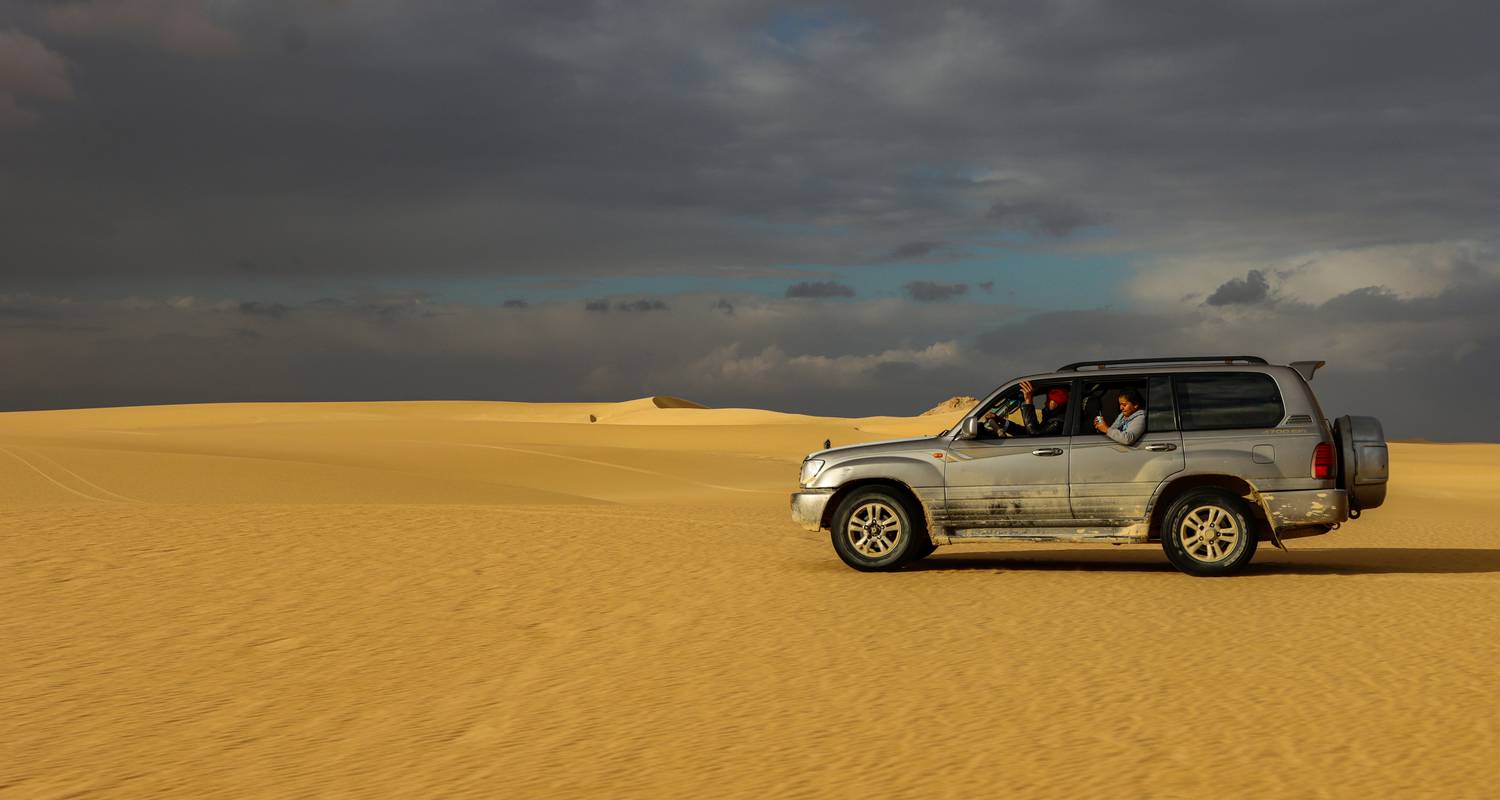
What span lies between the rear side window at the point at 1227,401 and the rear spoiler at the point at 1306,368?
25cm

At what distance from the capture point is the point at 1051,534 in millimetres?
13414

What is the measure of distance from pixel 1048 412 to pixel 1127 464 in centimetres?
87

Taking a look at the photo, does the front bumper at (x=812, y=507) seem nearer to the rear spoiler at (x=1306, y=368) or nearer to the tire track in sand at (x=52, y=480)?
the rear spoiler at (x=1306, y=368)

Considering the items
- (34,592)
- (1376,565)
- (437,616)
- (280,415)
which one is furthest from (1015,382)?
(280,415)

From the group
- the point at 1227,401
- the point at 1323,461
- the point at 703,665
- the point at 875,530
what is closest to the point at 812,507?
the point at 875,530

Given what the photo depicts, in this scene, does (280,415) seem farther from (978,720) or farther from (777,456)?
(978,720)

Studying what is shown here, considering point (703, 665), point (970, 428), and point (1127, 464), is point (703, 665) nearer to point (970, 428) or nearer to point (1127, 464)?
point (970, 428)

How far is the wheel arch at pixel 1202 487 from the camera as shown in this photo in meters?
13.2

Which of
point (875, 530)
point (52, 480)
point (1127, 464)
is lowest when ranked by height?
point (875, 530)

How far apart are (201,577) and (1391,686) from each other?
9558 mm

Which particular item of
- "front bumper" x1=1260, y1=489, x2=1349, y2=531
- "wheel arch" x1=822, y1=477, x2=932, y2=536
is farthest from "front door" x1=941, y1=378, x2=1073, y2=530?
"front bumper" x1=1260, y1=489, x2=1349, y2=531

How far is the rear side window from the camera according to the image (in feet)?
43.2

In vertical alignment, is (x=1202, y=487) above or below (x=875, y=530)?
above

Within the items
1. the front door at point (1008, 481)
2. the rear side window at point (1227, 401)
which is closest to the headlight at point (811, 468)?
the front door at point (1008, 481)
